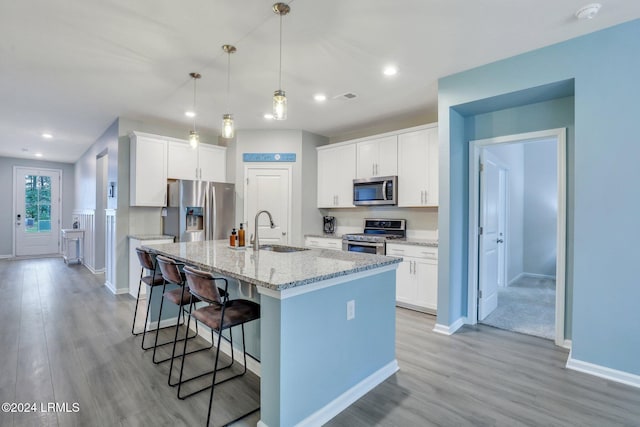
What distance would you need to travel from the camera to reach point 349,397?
78.8 inches

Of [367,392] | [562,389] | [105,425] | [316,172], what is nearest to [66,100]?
[316,172]

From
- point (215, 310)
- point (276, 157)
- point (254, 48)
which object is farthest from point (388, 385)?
point (276, 157)

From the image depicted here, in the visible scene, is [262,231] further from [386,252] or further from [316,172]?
[386,252]

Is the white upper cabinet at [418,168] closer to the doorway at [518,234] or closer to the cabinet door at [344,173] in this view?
the doorway at [518,234]

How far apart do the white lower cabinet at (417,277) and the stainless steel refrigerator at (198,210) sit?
258cm

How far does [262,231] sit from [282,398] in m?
3.63

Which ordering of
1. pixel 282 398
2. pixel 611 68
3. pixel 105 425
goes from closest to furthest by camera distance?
pixel 282 398 < pixel 105 425 < pixel 611 68

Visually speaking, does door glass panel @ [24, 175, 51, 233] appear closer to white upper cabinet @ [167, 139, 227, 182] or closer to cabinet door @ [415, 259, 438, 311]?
white upper cabinet @ [167, 139, 227, 182]

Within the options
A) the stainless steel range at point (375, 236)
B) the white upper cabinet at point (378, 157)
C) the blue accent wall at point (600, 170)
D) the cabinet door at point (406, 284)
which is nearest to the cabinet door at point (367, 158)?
the white upper cabinet at point (378, 157)

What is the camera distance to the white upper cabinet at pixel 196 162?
4.77 m

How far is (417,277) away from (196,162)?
12.3 ft

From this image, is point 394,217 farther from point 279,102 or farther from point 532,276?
point 532,276

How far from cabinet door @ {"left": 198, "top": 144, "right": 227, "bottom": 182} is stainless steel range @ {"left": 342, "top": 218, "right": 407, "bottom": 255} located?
94.5 inches

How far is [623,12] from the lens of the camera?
84.3 inches
